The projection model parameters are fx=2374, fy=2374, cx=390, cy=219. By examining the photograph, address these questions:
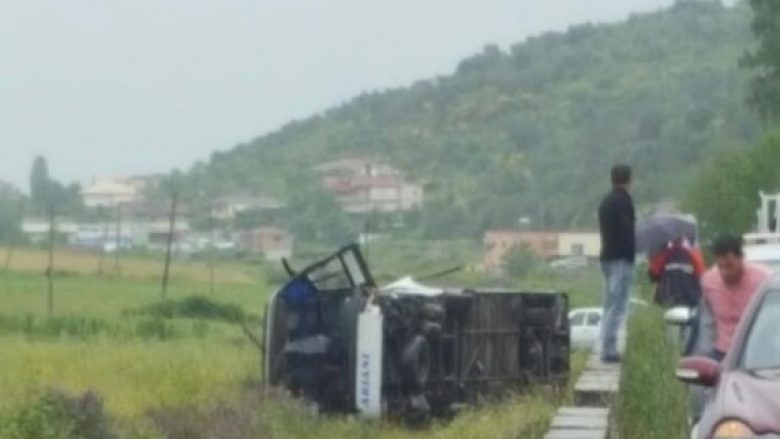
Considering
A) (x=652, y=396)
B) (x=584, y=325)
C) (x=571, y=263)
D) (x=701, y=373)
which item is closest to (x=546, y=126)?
(x=571, y=263)

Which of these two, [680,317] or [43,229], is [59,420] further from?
[43,229]

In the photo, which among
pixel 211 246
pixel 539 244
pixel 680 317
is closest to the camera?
pixel 680 317

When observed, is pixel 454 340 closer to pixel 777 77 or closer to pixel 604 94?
pixel 777 77

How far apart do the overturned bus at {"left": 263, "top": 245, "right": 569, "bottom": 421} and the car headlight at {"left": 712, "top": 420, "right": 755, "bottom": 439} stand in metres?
13.5

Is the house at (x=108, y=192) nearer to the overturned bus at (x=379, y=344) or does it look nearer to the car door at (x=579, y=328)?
the car door at (x=579, y=328)

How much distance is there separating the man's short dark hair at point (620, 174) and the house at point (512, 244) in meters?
53.9

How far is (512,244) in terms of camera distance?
256ft

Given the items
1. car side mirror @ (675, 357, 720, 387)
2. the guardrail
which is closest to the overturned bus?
the guardrail

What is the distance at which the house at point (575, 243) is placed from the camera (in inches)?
3092

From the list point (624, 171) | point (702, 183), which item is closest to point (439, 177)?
point (702, 183)

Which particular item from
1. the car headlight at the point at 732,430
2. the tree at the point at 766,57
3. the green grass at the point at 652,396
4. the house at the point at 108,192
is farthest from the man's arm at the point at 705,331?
the house at the point at 108,192

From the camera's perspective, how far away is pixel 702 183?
7144cm

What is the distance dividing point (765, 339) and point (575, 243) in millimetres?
69727

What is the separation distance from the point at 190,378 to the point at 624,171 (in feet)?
40.0
